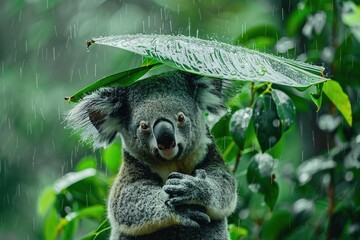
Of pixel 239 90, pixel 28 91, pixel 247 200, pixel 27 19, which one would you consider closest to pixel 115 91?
pixel 239 90

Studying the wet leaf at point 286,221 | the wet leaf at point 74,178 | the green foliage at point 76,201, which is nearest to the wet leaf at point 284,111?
the green foliage at point 76,201

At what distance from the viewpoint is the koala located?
5.84 ft

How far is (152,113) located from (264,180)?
71 cm

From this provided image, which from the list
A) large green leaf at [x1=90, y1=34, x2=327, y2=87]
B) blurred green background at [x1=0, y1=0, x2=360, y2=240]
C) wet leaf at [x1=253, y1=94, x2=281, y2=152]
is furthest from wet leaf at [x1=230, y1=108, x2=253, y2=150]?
blurred green background at [x1=0, y1=0, x2=360, y2=240]

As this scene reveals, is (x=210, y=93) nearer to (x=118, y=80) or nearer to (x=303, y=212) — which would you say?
(x=118, y=80)

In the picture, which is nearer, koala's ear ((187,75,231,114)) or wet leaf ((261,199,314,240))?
koala's ear ((187,75,231,114))

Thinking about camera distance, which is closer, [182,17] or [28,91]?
[182,17]

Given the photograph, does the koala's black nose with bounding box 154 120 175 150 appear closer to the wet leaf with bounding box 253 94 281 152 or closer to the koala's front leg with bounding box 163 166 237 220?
the koala's front leg with bounding box 163 166 237 220

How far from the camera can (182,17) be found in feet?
20.5

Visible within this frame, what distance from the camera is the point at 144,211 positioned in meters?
1.85

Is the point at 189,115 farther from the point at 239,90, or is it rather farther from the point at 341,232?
the point at 341,232

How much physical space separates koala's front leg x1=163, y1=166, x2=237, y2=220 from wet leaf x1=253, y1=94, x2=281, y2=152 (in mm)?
234

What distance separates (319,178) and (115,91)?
1664mm

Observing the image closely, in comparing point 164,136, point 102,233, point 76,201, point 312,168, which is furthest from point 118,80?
point 312,168
